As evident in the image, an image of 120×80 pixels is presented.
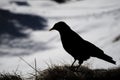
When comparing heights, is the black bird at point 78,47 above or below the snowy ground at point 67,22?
above

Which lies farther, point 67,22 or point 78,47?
point 67,22

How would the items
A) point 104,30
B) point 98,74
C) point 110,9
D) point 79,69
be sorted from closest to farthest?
point 98,74
point 79,69
point 104,30
point 110,9

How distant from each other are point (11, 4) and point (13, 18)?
1.16 metres

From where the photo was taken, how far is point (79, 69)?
1102cm

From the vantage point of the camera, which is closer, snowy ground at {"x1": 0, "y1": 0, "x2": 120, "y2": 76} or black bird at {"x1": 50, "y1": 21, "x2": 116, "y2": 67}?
black bird at {"x1": 50, "y1": 21, "x2": 116, "y2": 67}

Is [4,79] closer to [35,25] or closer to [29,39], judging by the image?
Result: [35,25]

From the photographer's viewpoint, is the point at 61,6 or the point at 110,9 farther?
the point at 61,6

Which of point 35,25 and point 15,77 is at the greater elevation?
point 15,77

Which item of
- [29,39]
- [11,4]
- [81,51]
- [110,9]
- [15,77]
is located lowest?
[29,39]

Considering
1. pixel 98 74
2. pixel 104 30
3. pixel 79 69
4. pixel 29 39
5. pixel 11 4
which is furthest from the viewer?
pixel 29 39

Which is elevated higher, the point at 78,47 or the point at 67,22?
the point at 78,47

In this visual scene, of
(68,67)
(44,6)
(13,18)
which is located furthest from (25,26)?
(68,67)

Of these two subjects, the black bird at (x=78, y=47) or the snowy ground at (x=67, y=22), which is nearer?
the black bird at (x=78, y=47)

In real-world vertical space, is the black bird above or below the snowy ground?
above
